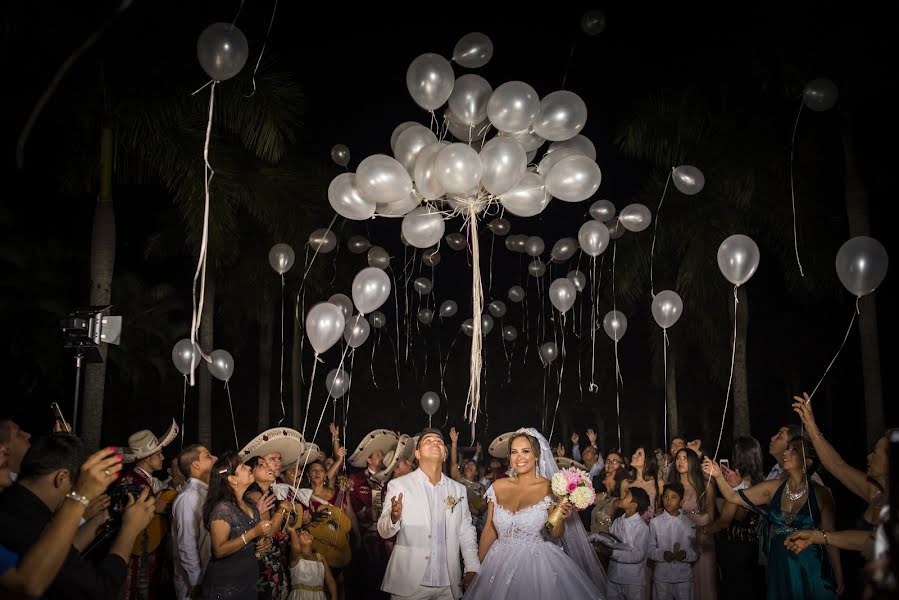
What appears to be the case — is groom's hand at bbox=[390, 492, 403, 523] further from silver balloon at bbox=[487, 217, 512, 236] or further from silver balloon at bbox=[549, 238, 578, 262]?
silver balloon at bbox=[487, 217, 512, 236]

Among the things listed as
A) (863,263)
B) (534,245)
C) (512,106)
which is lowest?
(863,263)

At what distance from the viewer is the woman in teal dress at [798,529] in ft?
17.5

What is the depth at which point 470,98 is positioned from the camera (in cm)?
661

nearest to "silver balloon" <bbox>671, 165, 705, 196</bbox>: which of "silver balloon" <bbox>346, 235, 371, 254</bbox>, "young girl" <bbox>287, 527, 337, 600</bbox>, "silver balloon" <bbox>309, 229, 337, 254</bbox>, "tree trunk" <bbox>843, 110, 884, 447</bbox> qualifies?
"tree trunk" <bbox>843, 110, 884, 447</bbox>

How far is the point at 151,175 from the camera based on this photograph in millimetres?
9711

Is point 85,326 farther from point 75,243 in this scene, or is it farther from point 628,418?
point 628,418

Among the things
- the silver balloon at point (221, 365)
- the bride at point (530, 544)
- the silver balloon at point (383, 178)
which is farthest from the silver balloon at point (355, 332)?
the bride at point (530, 544)

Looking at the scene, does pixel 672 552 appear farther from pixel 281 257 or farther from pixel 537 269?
pixel 537 269

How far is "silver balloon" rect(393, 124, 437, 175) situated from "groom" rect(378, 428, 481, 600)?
112 inches

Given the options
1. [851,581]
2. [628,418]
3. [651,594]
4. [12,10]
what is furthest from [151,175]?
[628,418]

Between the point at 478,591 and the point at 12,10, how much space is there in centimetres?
799

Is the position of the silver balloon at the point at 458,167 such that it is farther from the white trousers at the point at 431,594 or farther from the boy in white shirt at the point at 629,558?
the boy in white shirt at the point at 629,558

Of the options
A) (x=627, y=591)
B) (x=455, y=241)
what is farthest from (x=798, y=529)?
(x=455, y=241)

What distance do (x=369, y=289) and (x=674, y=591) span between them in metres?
4.44
